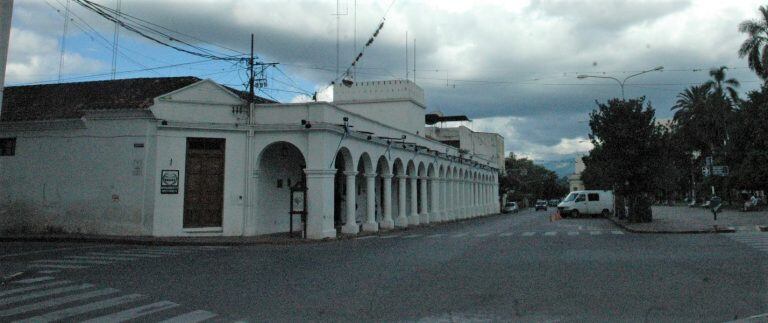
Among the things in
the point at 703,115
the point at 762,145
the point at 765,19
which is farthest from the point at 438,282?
the point at 703,115

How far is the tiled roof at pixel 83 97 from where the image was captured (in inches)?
909

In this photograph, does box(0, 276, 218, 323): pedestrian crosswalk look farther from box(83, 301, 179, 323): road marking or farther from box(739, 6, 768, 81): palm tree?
box(739, 6, 768, 81): palm tree

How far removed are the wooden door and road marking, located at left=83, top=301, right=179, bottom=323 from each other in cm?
1433

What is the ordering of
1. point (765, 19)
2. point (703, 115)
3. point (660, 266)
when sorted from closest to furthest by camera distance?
point (660, 266) < point (765, 19) < point (703, 115)

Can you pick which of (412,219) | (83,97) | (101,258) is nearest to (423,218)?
(412,219)

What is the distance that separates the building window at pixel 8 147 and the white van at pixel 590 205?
3452 cm

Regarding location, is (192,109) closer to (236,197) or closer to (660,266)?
(236,197)

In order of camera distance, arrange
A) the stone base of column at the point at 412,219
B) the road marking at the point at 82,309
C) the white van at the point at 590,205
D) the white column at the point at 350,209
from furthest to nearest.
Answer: the white van at the point at 590,205 → the stone base of column at the point at 412,219 → the white column at the point at 350,209 → the road marking at the point at 82,309

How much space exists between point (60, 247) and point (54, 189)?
19.4 ft

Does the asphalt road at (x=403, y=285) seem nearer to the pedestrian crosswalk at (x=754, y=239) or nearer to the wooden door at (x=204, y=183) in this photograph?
the pedestrian crosswalk at (x=754, y=239)

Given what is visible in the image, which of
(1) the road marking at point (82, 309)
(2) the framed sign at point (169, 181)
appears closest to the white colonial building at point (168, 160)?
(2) the framed sign at point (169, 181)

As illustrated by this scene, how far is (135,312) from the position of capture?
7609 mm

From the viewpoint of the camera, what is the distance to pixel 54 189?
2291 centimetres

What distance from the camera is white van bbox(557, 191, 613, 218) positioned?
134 ft
